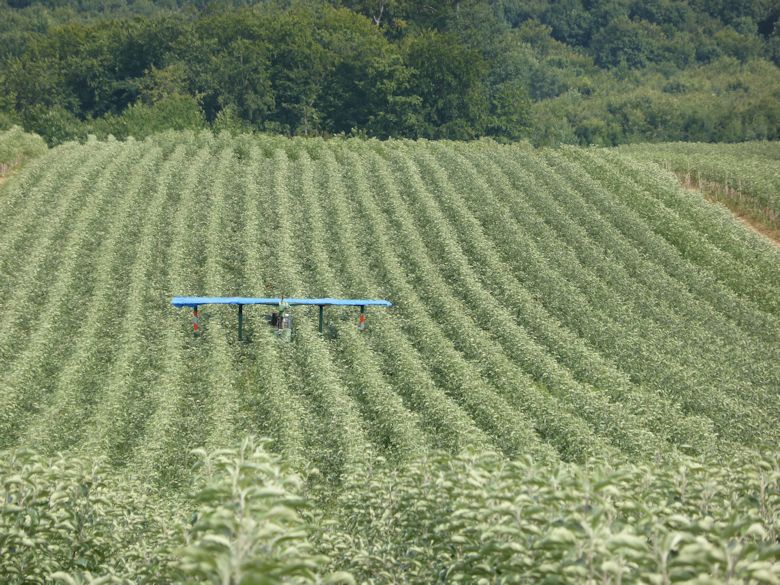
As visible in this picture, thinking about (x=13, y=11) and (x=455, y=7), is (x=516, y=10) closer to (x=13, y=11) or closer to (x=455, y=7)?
(x=455, y=7)

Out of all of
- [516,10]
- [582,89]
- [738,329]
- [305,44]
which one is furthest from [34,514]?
[516,10]

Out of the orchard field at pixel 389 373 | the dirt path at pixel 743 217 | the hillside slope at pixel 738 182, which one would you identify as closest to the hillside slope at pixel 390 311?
the orchard field at pixel 389 373

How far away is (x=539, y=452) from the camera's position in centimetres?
2425

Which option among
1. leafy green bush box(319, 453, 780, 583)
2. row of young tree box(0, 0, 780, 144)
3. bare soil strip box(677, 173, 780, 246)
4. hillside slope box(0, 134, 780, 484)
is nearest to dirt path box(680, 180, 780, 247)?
bare soil strip box(677, 173, 780, 246)

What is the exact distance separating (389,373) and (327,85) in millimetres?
67051

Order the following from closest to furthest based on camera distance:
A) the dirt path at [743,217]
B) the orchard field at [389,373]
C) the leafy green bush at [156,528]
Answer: the leafy green bush at [156,528] → the orchard field at [389,373] → the dirt path at [743,217]

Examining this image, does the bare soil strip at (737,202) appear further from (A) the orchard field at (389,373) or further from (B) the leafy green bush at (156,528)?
(B) the leafy green bush at (156,528)

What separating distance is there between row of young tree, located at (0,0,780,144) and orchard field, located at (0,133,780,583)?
29730mm

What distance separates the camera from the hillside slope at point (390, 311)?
87.5 ft

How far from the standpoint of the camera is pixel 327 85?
309ft

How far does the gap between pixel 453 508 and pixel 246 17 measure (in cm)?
9255

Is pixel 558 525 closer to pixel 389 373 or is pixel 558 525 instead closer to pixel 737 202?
pixel 389 373

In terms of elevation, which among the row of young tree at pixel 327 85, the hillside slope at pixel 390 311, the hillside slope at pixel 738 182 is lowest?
the hillside slope at pixel 390 311

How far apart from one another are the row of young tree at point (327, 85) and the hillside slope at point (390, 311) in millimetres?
28182
